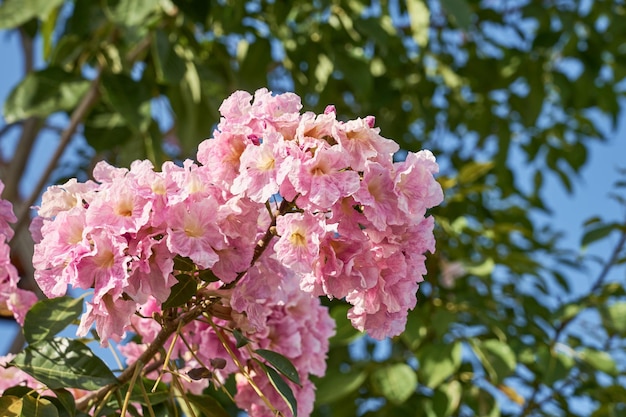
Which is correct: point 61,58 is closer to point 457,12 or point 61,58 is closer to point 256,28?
point 256,28

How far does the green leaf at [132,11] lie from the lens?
1.28m

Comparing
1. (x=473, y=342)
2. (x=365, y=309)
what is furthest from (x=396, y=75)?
(x=365, y=309)

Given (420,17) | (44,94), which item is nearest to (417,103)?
(420,17)

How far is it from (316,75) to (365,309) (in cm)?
104

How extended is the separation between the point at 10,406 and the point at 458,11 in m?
0.99

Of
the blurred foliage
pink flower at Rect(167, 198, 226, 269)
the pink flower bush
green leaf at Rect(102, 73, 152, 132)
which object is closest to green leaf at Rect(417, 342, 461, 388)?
the blurred foliage

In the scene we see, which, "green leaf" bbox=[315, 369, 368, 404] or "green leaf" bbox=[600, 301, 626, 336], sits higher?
"green leaf" bbox=[600, 301, 626, 336]

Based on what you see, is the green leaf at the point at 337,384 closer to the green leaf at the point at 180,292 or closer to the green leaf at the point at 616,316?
the green leaf at the point at 616,316

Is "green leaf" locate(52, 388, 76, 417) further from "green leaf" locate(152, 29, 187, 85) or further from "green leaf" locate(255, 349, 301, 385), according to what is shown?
"green leaf" locate(152, 29, 187, 85)

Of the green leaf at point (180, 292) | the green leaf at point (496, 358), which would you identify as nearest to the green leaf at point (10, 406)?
the green leaf at point (180, 292)

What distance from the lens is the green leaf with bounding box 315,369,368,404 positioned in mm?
1384

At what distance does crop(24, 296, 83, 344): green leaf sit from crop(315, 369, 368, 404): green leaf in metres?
0.68

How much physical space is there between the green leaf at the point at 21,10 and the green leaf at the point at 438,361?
83 centimetres

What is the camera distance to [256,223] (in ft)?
2.08
